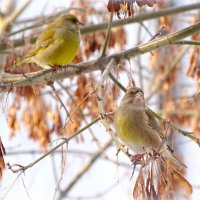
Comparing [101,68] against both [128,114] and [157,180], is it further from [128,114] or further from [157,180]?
[157,180]

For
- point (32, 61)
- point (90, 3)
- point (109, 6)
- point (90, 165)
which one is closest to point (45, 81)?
point (32, 61)

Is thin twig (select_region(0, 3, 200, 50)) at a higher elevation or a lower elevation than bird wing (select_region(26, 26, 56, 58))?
higher

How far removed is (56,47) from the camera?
234 inches

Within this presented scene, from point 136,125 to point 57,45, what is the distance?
1.86 m

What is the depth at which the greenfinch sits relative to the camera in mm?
4242

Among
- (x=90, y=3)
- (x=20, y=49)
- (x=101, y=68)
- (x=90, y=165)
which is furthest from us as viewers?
(x=90, y=165)

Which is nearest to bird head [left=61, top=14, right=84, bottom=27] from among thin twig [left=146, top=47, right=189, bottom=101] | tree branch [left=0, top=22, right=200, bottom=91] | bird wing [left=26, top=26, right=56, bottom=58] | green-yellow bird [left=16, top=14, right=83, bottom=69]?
green-yellow bird [left=16, top=14, right=83, bottom=69]

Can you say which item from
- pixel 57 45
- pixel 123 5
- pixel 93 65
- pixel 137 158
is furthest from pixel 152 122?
pixel 57 45

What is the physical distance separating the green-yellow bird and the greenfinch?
53.8 inches

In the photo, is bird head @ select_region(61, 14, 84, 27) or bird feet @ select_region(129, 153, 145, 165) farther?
bird head @ select_region(61, 14, 84, 27)

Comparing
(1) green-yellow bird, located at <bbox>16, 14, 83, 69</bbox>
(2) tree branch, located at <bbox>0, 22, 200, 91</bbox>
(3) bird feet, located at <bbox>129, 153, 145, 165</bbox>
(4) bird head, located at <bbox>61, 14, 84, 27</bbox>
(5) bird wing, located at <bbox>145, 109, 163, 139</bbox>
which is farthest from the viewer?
(4) bird head, located at <bbox>61, 14, 84, 27</bbox>

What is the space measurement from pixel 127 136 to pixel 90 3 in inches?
131

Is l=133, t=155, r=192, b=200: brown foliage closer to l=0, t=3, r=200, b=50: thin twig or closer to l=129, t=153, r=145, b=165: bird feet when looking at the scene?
l=129, t=153, r=145, b=165: bird feet

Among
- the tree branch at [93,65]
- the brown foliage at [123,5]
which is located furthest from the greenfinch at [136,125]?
the brown foliage at [123,5]
